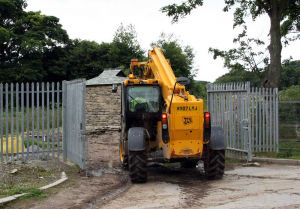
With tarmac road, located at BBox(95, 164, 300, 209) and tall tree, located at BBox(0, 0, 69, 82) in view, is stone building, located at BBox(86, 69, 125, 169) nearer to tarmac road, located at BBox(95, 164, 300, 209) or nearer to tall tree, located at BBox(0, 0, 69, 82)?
tarmac road, located at BBox(95, 164, 300, 209)

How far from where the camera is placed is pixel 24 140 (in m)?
14.0

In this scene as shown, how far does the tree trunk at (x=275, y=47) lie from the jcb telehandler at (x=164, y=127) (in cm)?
726

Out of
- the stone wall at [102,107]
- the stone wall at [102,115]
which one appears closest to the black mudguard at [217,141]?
the stone wall at [102,115]

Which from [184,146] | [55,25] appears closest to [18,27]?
[55,25]

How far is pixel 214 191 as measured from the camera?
10641 millimetres

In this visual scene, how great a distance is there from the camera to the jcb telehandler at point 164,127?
11609 mm

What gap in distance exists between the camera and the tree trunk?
19953 mm

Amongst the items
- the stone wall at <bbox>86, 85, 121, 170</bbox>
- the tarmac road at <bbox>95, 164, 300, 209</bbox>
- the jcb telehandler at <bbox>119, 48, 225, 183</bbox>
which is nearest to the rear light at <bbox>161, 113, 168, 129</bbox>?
the jcb telehandler at <bbox>119, 48, 225, 183</bbox>

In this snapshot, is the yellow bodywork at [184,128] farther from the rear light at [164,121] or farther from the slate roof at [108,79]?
the slate roof at [108,79]

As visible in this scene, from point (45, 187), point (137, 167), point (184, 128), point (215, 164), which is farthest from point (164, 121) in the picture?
point (45, 187)

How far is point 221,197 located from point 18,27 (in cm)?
4553

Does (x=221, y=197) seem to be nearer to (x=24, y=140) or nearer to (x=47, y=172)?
(x=47, y=172)

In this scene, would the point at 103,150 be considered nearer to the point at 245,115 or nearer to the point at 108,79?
the point at 245,115

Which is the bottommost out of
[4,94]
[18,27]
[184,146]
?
[184,146]
